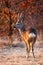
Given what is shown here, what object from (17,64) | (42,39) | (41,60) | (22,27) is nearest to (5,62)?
(17,64)

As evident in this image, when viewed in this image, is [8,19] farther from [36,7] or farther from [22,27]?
[36,7]

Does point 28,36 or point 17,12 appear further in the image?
point 17,12

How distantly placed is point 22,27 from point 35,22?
6.69m

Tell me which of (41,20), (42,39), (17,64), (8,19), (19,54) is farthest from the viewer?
(41,20)

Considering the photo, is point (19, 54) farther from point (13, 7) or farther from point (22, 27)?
point (13, 7)

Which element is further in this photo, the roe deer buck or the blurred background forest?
the blurred background forest

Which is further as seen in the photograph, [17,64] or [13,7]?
[13,7]

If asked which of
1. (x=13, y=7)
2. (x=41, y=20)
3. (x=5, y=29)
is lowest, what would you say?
(x=41, y=20)

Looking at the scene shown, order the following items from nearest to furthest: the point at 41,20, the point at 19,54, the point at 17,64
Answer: the point at 17,64 → the point at 19,54 → the point at 41,20

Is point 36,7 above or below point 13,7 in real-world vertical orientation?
below

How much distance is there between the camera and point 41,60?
9164 millimetres

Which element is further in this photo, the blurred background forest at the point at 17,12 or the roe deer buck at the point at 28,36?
the blurred background forest at the point at 17,12

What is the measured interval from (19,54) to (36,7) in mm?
6420

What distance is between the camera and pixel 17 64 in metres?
8.62
